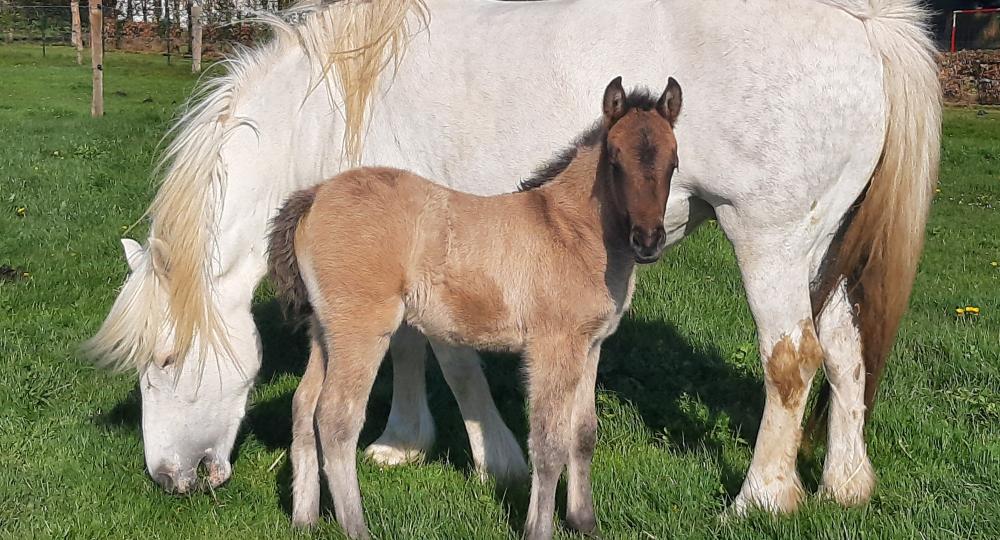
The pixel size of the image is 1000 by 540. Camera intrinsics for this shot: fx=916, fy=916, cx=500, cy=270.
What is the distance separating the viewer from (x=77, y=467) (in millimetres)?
4113

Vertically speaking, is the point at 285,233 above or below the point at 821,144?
below

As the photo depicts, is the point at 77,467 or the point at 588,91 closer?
the point at 588,91

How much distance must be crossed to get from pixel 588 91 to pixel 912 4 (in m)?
1.39

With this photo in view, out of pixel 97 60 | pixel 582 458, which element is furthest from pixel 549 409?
pixel 97 60

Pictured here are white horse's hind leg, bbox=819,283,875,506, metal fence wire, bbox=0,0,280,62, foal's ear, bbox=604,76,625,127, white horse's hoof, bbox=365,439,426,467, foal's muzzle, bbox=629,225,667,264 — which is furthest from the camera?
metal fence wire, bbox=0,0,280,62

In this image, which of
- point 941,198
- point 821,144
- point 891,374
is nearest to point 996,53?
point 941,198

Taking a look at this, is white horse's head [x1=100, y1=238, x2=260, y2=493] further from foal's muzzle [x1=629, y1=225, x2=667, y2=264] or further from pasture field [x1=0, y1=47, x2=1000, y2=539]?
foal's muzzle [x1=629, y1=225, x2=667, y2=264]

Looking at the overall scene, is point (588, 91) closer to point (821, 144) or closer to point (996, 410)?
point (821, 144)

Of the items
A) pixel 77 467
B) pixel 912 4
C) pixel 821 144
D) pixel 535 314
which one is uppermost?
pixel 912 4

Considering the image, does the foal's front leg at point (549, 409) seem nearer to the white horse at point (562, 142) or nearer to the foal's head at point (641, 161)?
the foal's head at point (641, 161)

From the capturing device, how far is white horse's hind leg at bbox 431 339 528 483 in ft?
14.1

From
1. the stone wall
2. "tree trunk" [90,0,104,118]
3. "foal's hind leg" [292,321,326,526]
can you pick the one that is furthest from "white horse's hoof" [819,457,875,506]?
the stone wall

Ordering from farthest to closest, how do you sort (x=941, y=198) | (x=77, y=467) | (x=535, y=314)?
1. (x=941, y=198)
2. (x=77, y=467)
3. (x=535, y=314)

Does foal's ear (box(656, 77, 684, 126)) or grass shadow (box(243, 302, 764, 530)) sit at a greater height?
foal's ear (box(656, 77, 684, 126))
